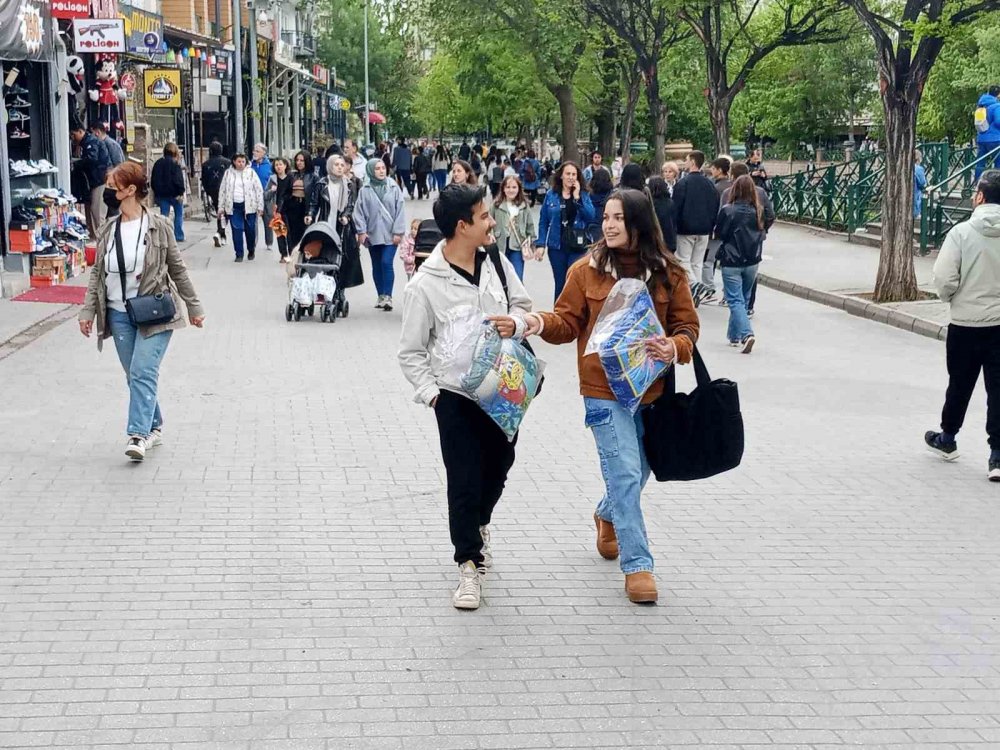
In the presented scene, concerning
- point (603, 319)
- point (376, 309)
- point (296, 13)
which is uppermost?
point (296, 13)

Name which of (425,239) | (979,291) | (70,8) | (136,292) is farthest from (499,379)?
(70,8)

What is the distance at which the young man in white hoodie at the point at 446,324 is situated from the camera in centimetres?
552

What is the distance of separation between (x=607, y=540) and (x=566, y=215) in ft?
25.6

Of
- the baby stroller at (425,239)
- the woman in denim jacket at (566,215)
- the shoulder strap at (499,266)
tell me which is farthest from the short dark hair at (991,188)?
the woman in denim jacket at (566,215)

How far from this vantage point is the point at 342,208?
1477 cm

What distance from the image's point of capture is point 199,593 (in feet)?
18.9

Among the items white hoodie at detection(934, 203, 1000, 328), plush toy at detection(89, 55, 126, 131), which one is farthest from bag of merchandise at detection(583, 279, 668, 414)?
plush toy at detection(89, 55, 126, 131)

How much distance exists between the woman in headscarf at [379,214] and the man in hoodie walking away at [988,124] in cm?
989

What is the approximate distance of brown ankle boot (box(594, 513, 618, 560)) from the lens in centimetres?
634

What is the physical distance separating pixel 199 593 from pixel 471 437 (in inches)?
50.9

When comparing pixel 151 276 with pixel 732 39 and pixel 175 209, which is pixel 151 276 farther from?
pixel 732 39

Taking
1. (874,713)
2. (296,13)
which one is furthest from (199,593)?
(296,13)

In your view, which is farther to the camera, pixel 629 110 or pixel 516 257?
pixel 629 110

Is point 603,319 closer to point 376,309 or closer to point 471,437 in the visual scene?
point 471,437
